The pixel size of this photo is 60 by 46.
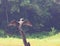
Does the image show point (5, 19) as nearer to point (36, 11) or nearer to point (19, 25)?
point (36, 11)

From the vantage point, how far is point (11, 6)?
30.2 m

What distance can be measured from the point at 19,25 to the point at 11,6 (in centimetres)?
2794

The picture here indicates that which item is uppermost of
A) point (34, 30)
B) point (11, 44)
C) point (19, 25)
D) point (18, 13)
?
point (19, 25)

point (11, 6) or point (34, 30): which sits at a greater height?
point (11, 6)

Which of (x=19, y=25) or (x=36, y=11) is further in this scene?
(x=36, y=11)

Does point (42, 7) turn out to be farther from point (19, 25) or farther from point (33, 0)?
point (19, 25)

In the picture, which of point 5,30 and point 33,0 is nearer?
point 5,30

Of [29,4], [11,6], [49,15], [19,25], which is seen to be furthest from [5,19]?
[19,25]

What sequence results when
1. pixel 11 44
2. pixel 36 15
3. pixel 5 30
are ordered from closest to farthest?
1. pixel 11 44
2. pixel 5 30
3. pixel 36 15

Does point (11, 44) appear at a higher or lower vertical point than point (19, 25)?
lower

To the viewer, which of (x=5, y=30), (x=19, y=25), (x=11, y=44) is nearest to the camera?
(x=19, y=25)

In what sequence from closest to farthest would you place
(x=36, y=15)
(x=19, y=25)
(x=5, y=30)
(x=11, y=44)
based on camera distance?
(x=19, y=25) < (x=11, y=44) < (x=5, y=30) < (x=36, y=15)

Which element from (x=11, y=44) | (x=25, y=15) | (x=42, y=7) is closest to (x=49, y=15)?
(x=42, y=7)

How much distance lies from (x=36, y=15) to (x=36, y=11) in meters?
0.71
